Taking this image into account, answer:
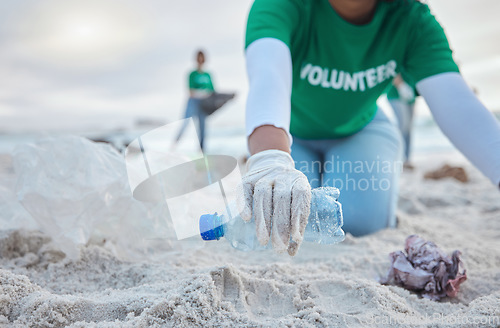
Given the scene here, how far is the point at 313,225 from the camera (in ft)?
3.02

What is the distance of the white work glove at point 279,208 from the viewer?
0.75m

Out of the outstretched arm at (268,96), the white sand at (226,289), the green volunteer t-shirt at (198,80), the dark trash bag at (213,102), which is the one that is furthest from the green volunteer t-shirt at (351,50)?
the green volunteer t-shirt at (198,80)

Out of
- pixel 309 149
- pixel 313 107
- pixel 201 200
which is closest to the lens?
pixel 201 200

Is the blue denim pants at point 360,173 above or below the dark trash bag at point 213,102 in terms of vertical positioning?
below

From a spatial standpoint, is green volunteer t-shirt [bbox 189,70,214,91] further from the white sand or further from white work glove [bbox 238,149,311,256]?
white work glove [bbox 238,149,311,256]

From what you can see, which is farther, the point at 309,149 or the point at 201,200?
the point at 309,149

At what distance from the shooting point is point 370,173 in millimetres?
1686

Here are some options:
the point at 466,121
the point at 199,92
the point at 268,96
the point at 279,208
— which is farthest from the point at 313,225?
the point at 199,92

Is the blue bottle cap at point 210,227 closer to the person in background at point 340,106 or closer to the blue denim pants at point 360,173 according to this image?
the person in background at point 340,106

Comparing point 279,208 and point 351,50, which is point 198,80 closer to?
point 351,50

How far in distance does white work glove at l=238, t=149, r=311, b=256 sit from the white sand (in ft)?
0.63

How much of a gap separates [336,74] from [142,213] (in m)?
0.99

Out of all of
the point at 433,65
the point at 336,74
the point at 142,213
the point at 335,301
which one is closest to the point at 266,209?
the point at 335,301

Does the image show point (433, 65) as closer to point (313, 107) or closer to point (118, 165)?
point (313, 107)
